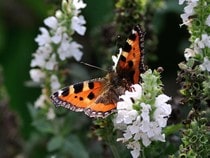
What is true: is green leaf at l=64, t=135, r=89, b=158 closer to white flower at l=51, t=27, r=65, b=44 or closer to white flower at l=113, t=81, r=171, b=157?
white flower at l=51, t=27, r=65, b=44

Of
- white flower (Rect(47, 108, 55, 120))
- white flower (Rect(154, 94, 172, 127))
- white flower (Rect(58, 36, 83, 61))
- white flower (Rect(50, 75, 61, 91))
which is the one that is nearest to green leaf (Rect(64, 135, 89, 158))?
white flower (Rect(47, 108, 55, 120))

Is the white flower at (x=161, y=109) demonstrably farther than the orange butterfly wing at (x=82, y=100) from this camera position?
No

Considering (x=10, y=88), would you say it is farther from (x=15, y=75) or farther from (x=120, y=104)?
(x=120, y=104)

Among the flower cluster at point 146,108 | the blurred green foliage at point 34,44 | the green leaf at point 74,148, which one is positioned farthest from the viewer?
the blurred green foliage at point 34,44

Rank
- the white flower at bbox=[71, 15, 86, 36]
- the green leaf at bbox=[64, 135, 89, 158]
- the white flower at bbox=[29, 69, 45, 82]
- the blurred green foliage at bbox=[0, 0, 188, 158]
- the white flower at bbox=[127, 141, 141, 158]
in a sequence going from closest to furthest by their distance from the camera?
the white flower at bbox=[127, 141, 141, 158], the white flower at bbox=[71, 15, 86, 36], the white flower at bbox=[29, 69, 45, 82], the green leaf at bbox=[64, 135, 89, 158], the blurred green foliage at bbox=[0, 0, 188, 158]

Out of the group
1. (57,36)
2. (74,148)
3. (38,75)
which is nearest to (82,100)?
(57,36)

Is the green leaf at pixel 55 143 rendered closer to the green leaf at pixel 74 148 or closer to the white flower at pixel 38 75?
the green leaf at pixel 74 148

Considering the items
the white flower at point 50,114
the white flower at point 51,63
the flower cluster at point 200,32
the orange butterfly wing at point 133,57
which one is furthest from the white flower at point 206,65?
the white flower at point 50,114
